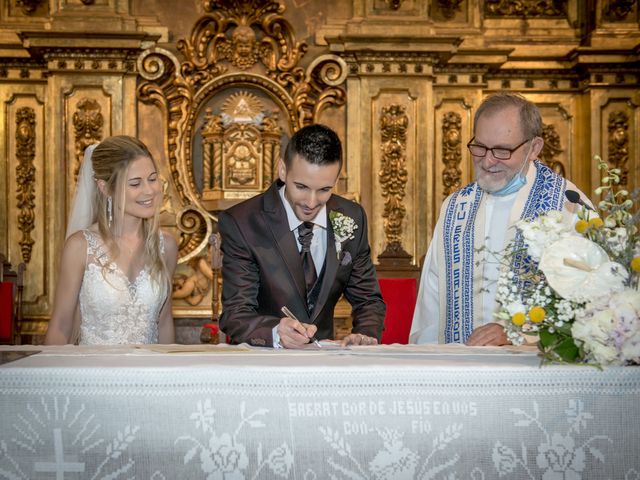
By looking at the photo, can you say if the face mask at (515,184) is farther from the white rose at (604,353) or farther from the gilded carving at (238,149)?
the gilded carving at (238,149)

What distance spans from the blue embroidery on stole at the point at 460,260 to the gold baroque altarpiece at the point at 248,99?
4.11 metres

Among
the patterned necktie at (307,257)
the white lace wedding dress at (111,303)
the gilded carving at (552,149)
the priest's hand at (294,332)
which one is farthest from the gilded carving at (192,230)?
the priest's hand at (294,332)

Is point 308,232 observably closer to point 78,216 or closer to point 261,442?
point 78,216

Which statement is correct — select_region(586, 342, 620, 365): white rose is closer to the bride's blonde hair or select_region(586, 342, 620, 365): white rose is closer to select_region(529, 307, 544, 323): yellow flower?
select_region(529, 307, 544, 323): yellow flower

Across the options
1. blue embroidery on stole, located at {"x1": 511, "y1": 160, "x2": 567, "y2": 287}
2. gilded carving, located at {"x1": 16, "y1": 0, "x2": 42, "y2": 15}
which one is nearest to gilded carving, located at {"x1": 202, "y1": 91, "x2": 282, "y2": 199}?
gilded carving, located at {"x1": 16, "y1": 0, "x2": 42, "y2": 15}

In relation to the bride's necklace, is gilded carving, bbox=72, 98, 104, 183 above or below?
above

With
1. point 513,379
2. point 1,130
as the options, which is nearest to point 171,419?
point 513,379

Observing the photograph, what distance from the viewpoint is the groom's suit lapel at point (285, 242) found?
12.5ft

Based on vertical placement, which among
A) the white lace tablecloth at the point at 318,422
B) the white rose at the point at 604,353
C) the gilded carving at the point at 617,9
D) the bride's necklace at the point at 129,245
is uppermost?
the gilded carving at the point at 617,9

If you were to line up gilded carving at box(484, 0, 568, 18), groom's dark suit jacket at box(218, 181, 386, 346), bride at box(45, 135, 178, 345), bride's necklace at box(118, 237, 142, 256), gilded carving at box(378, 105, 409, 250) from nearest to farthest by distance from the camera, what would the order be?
groom's dark suit jacket at box(218, 181, 386, 346) → bride at box(45, 135, 178, 345) → bride's necklace at box(118, 237, 142, 256) → gilded carving at box(378, 105, 409, 250) → gilded carving at box(484, 0, 568, 18)

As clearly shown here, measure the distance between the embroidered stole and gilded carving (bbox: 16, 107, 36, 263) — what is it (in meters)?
5.46

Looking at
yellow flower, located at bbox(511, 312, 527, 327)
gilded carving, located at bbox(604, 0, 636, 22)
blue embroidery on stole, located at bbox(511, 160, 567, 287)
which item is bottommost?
yellow flower, located at bbox(511, 312, 527, 327)

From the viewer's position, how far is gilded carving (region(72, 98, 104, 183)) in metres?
8.32

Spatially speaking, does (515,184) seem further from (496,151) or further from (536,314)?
(536,314)
